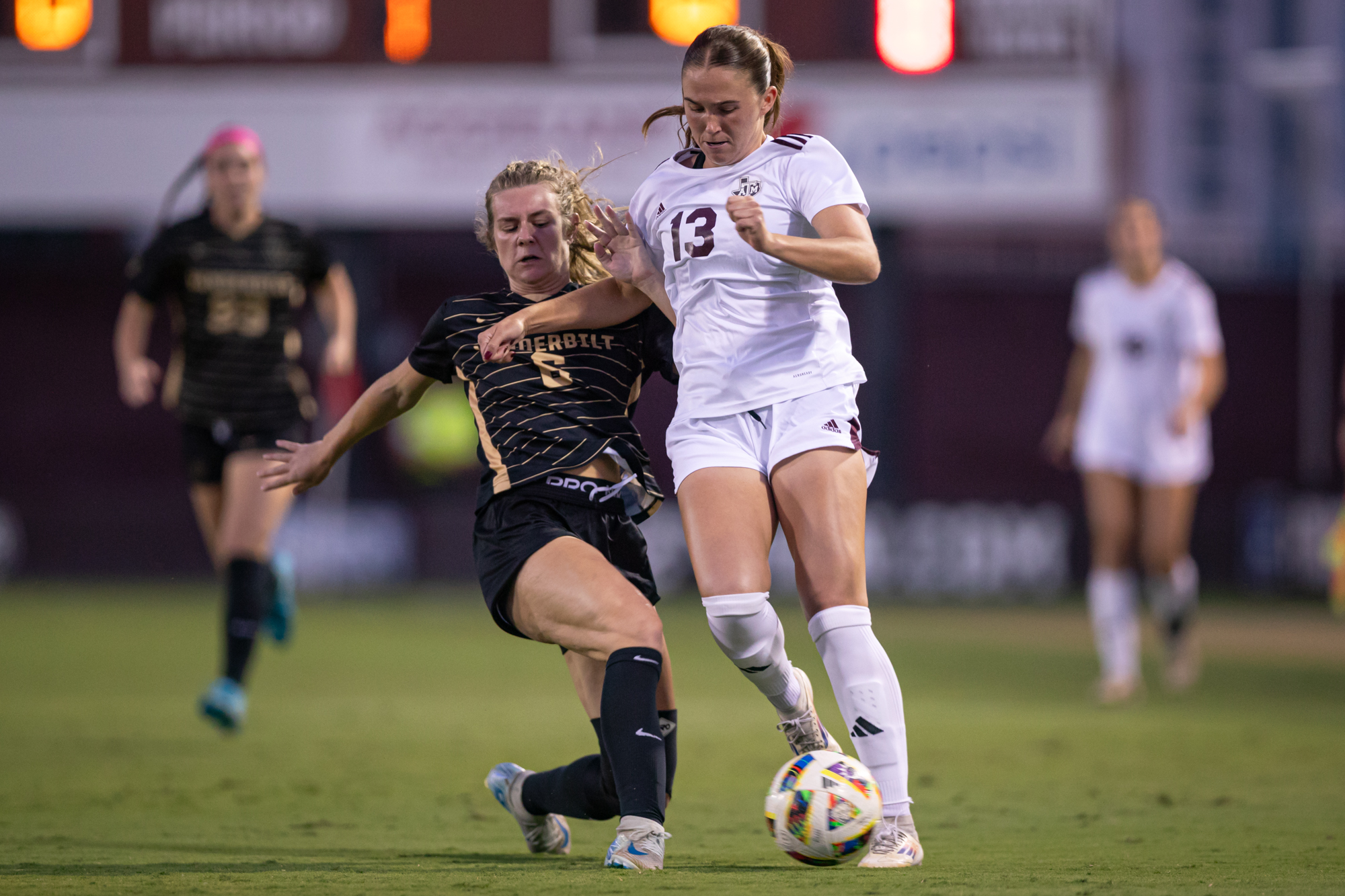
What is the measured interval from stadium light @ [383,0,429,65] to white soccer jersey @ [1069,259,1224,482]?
890 cm

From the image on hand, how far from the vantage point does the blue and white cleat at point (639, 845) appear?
4141 mm

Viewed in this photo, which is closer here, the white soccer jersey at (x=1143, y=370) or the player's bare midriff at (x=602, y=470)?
the player's bare midriff at (x=602, y=470)

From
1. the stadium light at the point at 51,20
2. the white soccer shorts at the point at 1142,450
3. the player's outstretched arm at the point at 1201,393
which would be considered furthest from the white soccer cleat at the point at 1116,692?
the stadium light at the point at 51,20

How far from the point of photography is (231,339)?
7.85m

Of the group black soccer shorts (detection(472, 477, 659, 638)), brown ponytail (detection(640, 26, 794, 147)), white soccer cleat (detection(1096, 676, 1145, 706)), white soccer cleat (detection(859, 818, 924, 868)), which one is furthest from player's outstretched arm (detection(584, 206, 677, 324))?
white soccer cleat (detection(1096, 676, 1145, 706))

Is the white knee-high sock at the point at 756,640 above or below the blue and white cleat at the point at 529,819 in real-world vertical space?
above

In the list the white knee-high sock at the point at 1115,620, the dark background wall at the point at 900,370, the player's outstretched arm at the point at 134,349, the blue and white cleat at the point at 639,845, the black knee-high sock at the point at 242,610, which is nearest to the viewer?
the blue and white cleat at the point at 639,845

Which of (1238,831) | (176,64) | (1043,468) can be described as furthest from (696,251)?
(1043,468)

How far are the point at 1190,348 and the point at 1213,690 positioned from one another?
1.88 meters

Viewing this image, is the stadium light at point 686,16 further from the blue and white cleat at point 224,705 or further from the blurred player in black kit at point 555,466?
the blurred player in black kit at point 555,466

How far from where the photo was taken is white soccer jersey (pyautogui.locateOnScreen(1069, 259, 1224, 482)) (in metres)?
9.39

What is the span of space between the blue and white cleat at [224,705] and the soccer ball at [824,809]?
345cm

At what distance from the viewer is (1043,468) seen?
2086 cm

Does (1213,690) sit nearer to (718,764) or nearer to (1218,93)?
(718,764)
